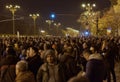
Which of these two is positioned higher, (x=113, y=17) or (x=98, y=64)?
(x=113, y=17)

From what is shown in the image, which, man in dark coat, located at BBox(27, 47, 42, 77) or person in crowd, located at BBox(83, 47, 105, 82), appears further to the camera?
man in dark coat, located at BBox(27, 47, 42, 77)

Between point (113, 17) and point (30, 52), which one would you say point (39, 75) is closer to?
point (30, 52)

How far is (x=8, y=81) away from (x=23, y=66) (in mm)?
1323

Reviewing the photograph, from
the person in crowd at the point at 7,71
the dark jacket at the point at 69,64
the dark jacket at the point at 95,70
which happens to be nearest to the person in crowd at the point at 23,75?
the person in crowd at the point at 7,71

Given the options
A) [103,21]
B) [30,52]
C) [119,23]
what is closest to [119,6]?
[119,23]

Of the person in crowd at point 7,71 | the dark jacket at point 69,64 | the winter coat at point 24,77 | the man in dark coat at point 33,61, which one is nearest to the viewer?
the winter coat at point 24,77

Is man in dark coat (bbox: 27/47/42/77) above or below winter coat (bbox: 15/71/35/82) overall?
above

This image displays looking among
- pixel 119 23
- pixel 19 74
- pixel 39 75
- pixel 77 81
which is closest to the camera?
pixel 77 81

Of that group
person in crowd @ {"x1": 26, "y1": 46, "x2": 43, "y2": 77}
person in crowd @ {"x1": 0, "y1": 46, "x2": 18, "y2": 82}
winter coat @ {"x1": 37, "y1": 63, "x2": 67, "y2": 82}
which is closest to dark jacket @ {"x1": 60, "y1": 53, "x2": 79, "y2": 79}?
person in crowd @ {"x1": 26, "y1": 46, "x2": 43, "y2": 77}

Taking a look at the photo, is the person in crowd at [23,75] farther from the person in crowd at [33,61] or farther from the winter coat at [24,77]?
the person in crowd at [33,61]

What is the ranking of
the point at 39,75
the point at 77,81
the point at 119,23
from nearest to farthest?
1. the point at 77,81
2. the point at 39,75
3. the point at 119,23

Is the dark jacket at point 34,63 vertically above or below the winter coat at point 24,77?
above

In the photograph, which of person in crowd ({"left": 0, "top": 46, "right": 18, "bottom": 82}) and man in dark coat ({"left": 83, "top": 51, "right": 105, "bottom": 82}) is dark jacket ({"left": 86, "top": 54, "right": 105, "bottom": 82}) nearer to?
man in dark coat ({"left": 83, "top": 51, "right": 105, "bottom": 82})

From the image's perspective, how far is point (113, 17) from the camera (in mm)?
76625
